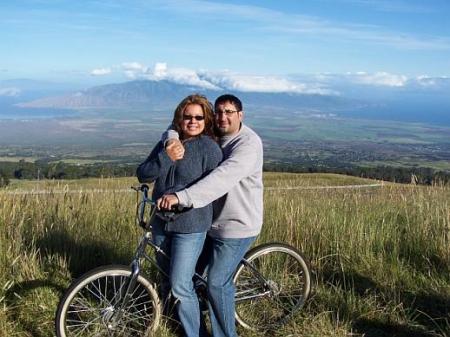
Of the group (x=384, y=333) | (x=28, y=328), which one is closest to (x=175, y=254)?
(x=28, y=328)

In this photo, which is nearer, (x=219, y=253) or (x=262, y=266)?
(x=219, y=253)

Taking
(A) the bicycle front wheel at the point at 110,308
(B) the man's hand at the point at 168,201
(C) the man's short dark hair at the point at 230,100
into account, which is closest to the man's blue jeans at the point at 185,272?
(A) the bicycle front wheel at the point at 110,308

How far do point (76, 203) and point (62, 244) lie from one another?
93cm

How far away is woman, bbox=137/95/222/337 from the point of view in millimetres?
Answer: 3615

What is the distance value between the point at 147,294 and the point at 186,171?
93 cm

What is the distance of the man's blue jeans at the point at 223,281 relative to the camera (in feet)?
12.4

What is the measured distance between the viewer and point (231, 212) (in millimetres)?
3760

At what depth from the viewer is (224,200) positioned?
149 inches

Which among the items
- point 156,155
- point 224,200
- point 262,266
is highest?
point 156,155

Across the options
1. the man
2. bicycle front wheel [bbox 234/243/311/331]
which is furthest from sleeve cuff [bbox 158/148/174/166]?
bicycle front wheel [bbox 234/243/311/331]

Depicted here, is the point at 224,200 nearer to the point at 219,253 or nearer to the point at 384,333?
the point at 219,253

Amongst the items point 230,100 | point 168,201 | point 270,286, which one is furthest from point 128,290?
point 230,100

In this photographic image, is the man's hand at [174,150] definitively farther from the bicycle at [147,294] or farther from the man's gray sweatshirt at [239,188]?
the bicycle at [147,294]

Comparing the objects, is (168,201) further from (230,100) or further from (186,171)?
(230,100)
